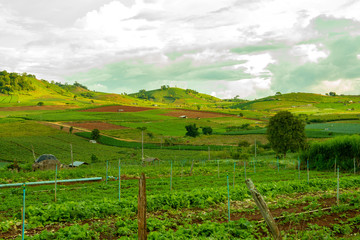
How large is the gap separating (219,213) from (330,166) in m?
28.2

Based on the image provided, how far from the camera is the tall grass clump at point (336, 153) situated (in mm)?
36688

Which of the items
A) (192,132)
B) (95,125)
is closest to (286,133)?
(192,132)

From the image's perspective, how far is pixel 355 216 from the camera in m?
14.5

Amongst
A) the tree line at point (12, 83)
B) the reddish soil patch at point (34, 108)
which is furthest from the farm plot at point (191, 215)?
the tree line at point (12, 83)

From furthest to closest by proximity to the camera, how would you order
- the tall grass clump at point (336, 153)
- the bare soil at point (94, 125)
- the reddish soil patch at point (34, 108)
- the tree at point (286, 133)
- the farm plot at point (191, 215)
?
1. the reddish soil patch at point (34, 108)
2. the bare soil at point (94, 125)
3. the tree at point (286, 133)
4. the tall grass clump at point (336, 153)
5. the farm plot at point (191, 215)

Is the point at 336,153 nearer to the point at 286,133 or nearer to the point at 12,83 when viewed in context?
the point at 286,133

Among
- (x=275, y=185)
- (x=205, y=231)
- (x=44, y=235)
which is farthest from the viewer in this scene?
(x=275, y=185)

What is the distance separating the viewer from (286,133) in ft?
187

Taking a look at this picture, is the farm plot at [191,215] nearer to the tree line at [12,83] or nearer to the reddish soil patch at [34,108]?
the reddish soil patch at [34,108]

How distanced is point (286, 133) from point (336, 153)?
18.9m

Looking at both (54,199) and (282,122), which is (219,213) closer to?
(54,199)

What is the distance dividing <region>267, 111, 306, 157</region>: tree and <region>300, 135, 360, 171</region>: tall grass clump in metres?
15.8

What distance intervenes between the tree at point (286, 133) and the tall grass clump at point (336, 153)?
15.8 m

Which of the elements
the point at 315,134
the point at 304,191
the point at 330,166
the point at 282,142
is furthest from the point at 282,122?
the point at 304,191
